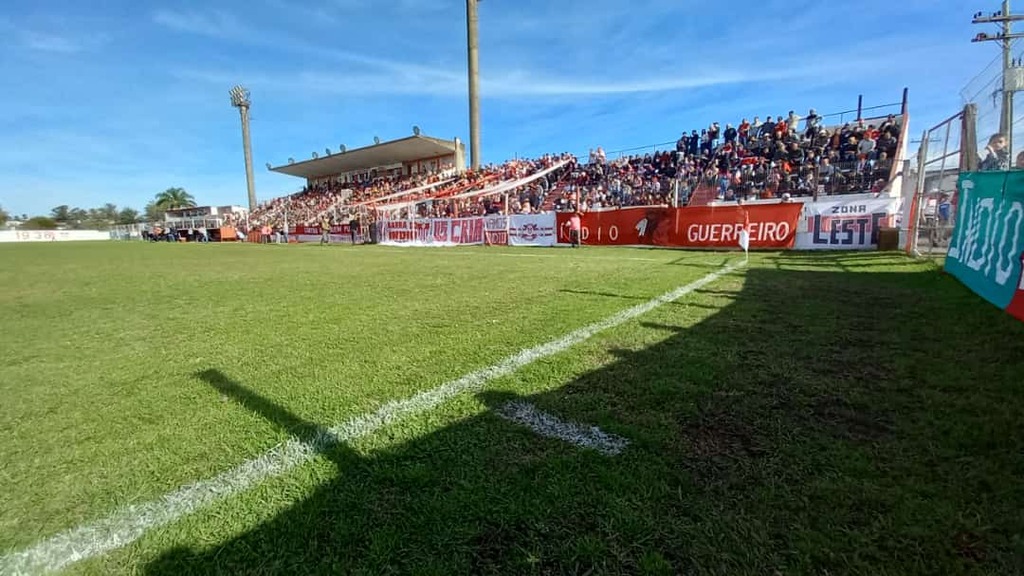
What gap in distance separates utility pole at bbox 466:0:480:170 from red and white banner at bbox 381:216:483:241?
40.1 ft

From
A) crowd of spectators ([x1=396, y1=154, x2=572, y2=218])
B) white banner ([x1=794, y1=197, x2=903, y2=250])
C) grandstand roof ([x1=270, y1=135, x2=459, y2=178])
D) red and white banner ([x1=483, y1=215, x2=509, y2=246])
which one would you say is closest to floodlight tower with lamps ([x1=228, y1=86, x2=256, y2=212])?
grandstand roof ([x1=270, y1=135, x2=459, y2=178])

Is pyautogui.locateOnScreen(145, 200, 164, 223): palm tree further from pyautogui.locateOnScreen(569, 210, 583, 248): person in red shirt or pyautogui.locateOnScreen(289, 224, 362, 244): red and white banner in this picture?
pyautogui.locateOnScreen(569, 210, 583, 248): person in red shirt

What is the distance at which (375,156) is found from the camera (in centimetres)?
4797

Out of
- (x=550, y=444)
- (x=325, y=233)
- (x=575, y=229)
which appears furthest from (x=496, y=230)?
(x=550, y=444)

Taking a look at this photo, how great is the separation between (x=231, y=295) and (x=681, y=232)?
13.3 m

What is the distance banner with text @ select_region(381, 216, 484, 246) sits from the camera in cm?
2166

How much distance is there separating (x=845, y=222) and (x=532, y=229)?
10969mm

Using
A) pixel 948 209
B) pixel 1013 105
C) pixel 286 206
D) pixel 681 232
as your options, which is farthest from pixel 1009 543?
pixel 286 206

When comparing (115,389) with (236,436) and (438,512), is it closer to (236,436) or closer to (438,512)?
(236,436)

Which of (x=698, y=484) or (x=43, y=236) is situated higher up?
(x=43, y=236)

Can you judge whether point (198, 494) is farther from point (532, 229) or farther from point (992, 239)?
point (532, 229)

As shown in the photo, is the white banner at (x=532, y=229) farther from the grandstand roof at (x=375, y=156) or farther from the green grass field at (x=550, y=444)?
the grandstand roof at (x=375, y=156)

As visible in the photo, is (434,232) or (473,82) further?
(473,82)

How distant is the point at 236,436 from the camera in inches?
93.6
